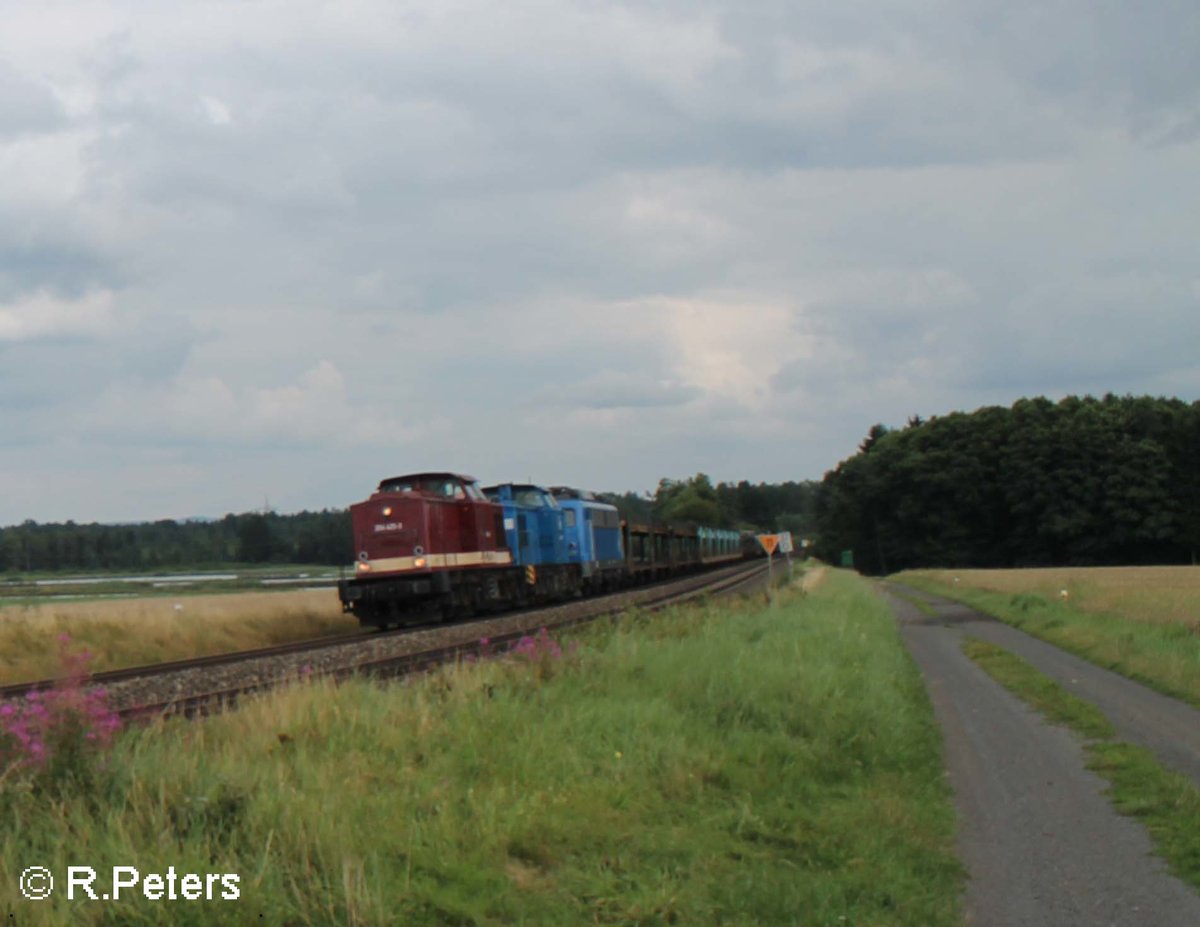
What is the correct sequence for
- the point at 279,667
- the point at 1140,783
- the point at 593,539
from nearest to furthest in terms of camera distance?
the point at 1140,783 → the point at 279,667 → the point at 593,539

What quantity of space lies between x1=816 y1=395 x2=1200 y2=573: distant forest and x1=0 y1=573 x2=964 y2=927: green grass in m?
92.2

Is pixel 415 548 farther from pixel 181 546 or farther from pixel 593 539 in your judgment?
pixel 181 546

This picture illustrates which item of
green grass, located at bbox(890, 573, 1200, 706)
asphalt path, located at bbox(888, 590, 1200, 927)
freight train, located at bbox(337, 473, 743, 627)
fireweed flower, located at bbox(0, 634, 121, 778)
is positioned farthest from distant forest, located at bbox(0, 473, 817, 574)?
fireweed flower, located at bbox(0, 634, 121, 778)

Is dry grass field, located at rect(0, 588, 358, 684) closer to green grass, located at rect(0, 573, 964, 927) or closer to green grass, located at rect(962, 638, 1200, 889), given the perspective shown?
green grass, located at rect(0, 573, 964, 927)

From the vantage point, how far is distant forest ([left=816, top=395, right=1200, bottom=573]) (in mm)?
96562

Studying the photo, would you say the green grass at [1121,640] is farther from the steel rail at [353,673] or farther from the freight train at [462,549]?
the freight train at [462,549]

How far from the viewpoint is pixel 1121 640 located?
2231cm

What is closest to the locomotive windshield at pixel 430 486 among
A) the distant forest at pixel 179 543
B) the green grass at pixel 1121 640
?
the green grass at pixel 1121 640

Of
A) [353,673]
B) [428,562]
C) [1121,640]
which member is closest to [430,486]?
[428,562]

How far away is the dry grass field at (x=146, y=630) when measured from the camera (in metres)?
23.1

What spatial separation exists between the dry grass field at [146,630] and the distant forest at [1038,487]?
77770 mm

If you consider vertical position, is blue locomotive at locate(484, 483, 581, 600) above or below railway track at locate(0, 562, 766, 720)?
above

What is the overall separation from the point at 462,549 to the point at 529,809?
80.2ft

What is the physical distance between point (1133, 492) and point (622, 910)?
98077 millimetres
